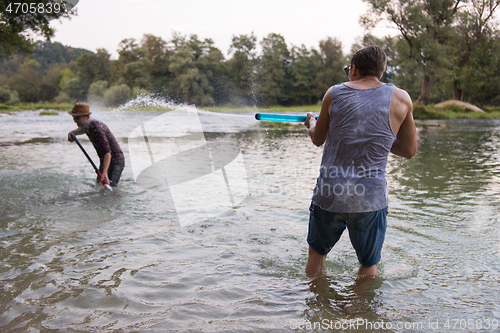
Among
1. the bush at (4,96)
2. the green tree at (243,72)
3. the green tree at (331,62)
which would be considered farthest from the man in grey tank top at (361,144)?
the bush at (4,96)

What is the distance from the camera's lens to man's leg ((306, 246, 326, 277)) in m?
3.22

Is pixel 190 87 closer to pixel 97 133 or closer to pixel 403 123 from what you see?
pixel 97 133

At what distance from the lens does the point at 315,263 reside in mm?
3277

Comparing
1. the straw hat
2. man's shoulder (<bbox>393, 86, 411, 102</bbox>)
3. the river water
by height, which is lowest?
the river water

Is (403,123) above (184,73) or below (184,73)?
below

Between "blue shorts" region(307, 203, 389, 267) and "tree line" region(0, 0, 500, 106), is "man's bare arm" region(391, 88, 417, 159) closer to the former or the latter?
"blue shorts" region(307, 203, 389, 267)

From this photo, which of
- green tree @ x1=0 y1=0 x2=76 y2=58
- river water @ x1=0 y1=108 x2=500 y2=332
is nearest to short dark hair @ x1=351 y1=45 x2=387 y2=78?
river water @ x1=0 y1=108 x2=500 y2=332

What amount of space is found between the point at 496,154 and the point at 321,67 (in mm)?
62755

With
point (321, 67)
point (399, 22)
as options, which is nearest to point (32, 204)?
point (399, 22)

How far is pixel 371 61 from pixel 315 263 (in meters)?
1.75

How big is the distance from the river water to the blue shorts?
48cm

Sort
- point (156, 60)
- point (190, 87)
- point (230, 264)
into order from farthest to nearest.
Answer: point (156, 60) → point (190, 87) → point (230, 264)

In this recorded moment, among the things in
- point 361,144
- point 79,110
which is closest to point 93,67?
point 79,110

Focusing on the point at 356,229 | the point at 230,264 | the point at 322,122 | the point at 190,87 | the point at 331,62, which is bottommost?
the point at 230,264
